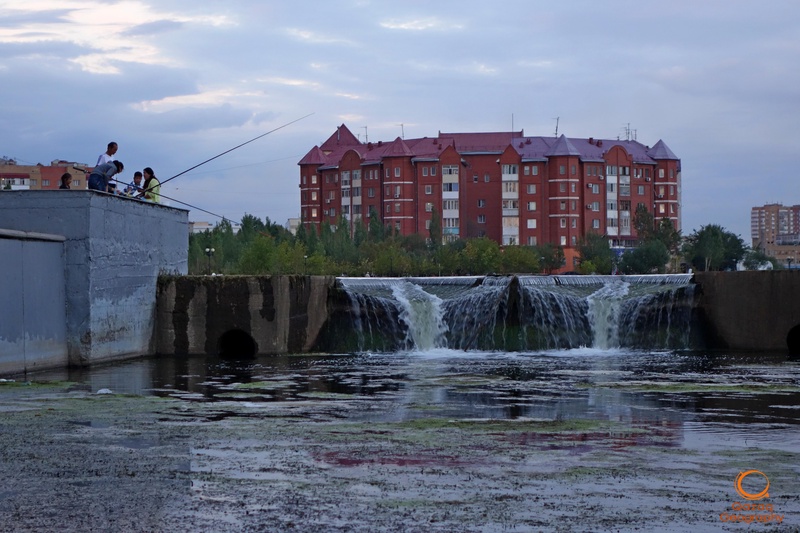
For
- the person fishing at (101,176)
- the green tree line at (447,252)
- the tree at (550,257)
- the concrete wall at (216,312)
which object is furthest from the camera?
the tree at (550,257)

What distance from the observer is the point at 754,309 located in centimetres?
2686

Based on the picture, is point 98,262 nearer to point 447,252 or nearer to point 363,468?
point 363,468

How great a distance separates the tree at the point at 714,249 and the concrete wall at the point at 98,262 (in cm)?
6536

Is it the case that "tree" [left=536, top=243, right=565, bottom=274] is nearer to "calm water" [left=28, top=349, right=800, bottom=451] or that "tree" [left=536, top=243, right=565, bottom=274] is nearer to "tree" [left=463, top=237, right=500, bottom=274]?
"tree" [left=463, top=237, right=500, bottom=274]

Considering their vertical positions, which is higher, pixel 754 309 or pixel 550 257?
pixel 550 257

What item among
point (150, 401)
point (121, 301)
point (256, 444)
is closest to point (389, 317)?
point (121, 301)

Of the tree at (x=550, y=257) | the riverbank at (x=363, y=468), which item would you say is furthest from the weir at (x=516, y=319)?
the tree at (x=550, y=257)

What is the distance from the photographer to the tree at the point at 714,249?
89312 millimetres

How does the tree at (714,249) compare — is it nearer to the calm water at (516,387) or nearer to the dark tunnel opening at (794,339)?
the dark tunnel opening at (794,339)

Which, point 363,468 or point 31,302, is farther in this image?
point 31,302

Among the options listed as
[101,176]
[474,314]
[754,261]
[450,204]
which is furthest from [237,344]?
[450,204]

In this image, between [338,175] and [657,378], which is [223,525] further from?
[338,175]

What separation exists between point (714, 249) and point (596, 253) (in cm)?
1482

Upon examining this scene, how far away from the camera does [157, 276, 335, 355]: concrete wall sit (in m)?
25.6
